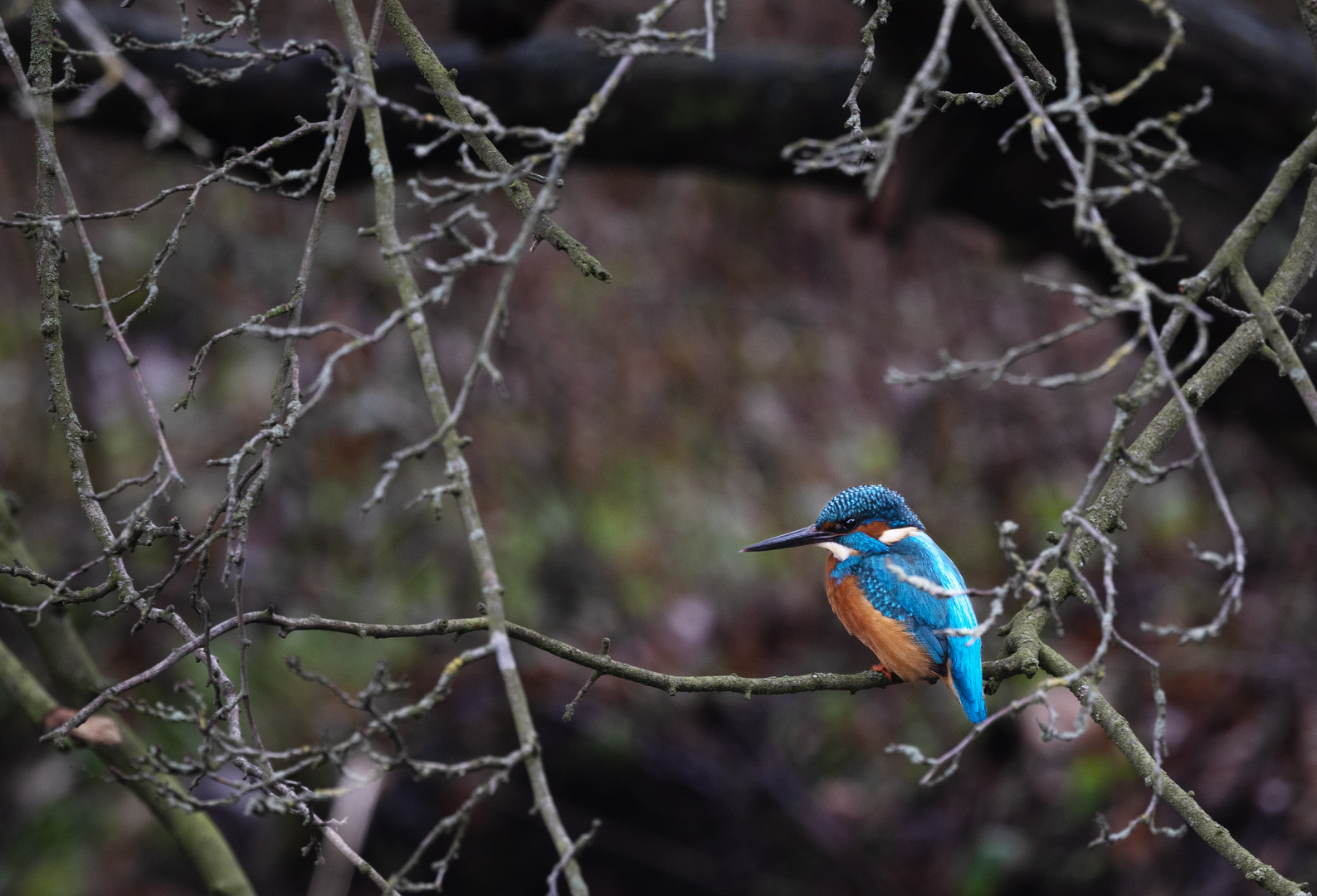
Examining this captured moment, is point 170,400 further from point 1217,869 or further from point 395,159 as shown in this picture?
point 1217,869

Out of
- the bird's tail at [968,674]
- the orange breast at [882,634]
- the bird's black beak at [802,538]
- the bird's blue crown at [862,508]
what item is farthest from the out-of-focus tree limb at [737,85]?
the bird's tail at [968,674]

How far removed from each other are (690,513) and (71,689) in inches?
167

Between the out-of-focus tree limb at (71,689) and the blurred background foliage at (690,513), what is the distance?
1990 millimetres

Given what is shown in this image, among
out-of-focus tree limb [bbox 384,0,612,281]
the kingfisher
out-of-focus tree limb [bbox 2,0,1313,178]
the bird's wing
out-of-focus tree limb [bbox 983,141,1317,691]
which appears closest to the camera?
out-of-focus tree limb [bbox 384,0,612,281]

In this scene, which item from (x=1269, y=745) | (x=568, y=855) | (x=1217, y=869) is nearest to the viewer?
(x=568, y=855)

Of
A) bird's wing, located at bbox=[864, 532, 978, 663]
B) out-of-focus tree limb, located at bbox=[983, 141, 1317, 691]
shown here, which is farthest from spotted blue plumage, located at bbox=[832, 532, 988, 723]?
out-of-focus tree limb, located at bbox=[983, 141, 1317, 691]

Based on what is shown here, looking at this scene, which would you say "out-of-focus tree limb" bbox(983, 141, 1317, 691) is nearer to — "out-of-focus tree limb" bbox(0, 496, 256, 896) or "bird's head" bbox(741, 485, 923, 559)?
"bird's head" bbox(741, 485, 923, 559)

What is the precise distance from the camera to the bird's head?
2.52 meters

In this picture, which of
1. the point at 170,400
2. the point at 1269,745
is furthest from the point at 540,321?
the point at 1269,745

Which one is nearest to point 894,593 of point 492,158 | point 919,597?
point 919,597

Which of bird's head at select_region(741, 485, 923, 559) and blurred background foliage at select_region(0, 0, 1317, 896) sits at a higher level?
bird's head at select_region(741, 485, 923, 559)

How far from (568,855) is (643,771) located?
3.56 m

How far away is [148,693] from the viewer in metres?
4.38

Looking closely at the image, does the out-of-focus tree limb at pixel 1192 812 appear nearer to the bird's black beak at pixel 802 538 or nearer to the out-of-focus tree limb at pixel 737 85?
the bird's black beak at pixel 802 538
